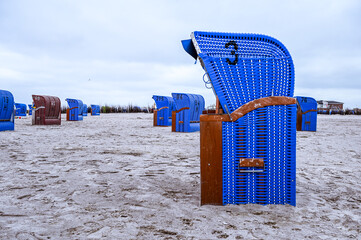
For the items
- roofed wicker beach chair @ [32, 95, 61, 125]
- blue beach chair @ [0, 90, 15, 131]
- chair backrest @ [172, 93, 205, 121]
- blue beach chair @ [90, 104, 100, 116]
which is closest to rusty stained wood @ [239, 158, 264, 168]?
chair backrest @ [172, 93, 205, 121]

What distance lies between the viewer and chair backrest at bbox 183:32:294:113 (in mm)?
2916

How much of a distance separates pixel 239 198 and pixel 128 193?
138 centimetres

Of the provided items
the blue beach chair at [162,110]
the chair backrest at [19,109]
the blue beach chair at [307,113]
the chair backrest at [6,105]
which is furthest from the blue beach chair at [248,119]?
the chair backrest at [19,109]

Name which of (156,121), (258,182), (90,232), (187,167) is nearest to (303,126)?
(156,121)

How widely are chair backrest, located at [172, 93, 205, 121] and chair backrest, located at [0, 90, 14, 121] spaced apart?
723 cm

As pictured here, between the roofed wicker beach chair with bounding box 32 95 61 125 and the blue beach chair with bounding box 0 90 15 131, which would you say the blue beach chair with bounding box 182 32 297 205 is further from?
the roofed wicker beach chair with bounding box 32 95 61 125

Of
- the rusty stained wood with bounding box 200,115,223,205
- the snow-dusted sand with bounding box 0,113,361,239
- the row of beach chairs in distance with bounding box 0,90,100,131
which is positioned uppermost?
the row of beach chairs in distance with bounding box 0,90,100,131

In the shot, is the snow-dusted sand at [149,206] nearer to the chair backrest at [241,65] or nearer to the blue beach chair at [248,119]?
the blue beach chair at [248,119]

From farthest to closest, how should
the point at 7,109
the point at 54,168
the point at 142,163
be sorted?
1. the point at 7,109
2. the point at 142,163
3. the point at 54,168

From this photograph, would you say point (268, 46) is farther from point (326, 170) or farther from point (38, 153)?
point (38, 153)

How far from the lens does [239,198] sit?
2.98 m

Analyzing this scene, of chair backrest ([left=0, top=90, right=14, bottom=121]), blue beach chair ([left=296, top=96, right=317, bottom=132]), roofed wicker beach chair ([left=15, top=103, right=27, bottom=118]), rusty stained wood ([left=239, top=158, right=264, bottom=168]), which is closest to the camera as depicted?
rusty stained wood ([left=239, top=158, right=264, bottom=168])

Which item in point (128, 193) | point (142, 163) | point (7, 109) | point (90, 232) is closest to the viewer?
point (90, 232)

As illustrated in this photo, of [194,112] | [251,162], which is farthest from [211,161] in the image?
[194,112]
